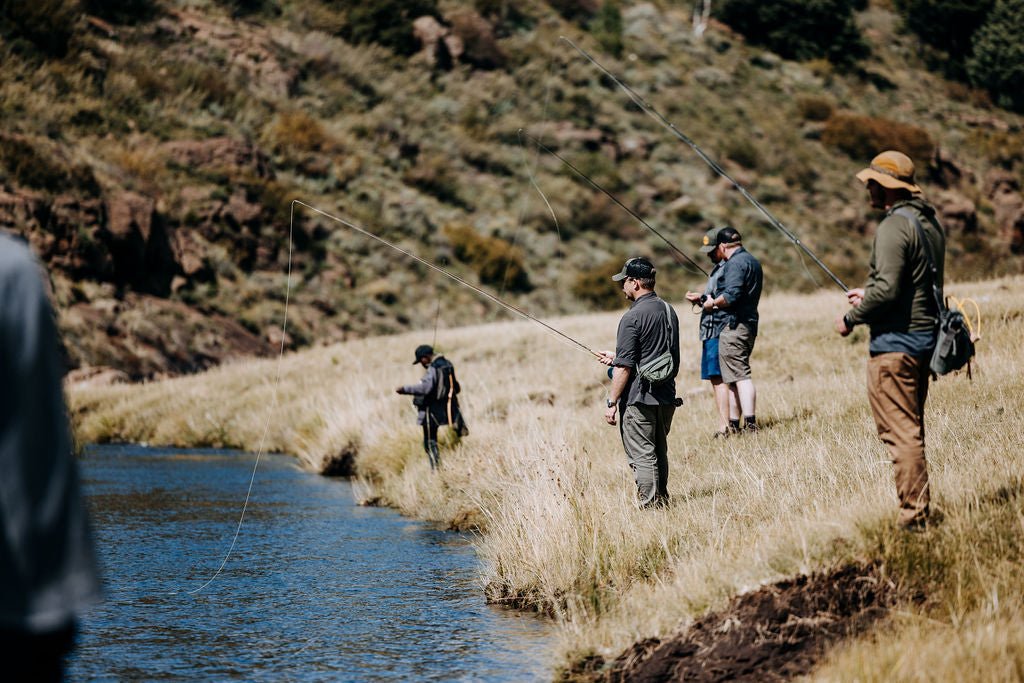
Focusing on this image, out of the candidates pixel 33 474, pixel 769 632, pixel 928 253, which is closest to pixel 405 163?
pixel 928 253

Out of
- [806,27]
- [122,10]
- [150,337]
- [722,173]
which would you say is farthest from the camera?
[806,27]

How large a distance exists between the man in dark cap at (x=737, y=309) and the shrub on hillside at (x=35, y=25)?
29.3m

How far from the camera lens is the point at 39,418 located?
2.11 metres

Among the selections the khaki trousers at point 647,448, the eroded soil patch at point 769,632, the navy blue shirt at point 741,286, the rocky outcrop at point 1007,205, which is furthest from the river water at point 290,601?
the rocky outcrop at point 1007,205

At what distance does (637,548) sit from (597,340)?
13.7 m

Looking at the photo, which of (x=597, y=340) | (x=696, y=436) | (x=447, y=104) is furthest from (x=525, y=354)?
(x=447, y=104)

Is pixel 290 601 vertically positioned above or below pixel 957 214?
above

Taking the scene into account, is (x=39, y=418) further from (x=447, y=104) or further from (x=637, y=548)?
(x=447, y=104)

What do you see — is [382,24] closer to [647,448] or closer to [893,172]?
[647,448]

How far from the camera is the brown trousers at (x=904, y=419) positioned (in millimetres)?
5414

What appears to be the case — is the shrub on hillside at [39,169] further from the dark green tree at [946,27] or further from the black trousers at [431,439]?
the dark green tree at [946,27]

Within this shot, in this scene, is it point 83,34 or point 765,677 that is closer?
point 765,677

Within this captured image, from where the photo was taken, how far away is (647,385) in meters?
7.75

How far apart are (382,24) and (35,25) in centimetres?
1694
